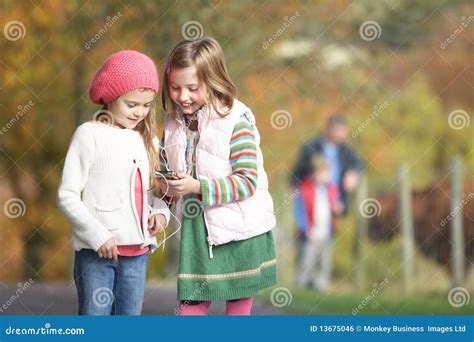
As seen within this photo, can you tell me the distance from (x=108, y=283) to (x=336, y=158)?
4.77 meters

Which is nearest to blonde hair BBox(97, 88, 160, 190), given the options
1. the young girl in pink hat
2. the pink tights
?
the young girl in pink hat

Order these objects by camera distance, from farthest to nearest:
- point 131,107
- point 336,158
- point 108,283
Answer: point 336,158 → point 131,107 → point 108,283

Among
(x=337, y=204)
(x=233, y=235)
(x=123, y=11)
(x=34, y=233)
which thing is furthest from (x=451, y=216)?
(x=233, y=235)

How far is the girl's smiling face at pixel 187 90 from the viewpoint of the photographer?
16.6ft

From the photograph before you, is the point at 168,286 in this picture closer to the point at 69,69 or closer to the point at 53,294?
the point at 53,294

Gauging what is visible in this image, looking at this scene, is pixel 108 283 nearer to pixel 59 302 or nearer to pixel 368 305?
pixel 59 302

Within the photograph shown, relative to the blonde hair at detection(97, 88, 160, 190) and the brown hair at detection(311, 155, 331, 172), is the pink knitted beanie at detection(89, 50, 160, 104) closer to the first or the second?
the blonde hair at detection(97, 88, 160, 190)

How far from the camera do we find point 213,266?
16.7 feet

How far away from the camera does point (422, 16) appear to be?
493 inches

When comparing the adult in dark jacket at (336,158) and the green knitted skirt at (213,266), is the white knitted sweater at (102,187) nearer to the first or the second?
the green knitted skirt at (213,266)

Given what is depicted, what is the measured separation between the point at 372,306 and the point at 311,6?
4.27 metres

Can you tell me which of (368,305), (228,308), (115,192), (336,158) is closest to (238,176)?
(115,192)

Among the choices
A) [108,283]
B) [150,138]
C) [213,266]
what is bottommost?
[108,283]

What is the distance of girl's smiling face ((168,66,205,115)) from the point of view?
5066 millimetres
